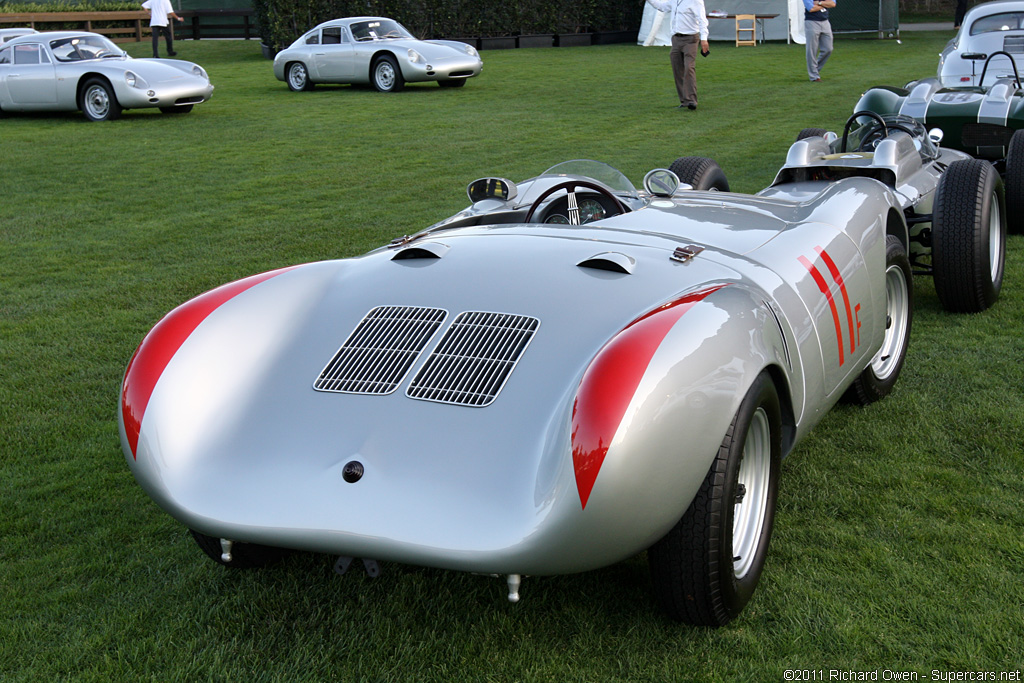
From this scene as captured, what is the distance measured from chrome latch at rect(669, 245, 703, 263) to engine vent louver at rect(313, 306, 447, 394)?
77 cm

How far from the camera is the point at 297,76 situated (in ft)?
57.4

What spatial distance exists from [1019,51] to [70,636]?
11687 millimetres

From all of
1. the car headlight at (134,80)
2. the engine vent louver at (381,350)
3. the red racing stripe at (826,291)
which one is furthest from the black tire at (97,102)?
the red racing stripe at (826,291)

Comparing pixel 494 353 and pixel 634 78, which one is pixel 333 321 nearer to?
pixel 494 353

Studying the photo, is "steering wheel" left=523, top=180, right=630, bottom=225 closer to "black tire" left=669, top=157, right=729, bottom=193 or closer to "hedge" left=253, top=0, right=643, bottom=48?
"black tire" left=669, top=157, right=729, bottom=193

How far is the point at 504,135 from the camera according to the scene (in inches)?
489

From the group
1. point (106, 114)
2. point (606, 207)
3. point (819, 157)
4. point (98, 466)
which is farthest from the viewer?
point (106, 114)

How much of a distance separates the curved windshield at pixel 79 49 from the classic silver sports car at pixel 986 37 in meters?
11.2

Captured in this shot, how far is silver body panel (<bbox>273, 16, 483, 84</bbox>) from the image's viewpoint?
54.7 feet

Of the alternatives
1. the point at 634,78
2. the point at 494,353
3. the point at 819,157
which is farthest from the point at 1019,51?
the point at 494,353

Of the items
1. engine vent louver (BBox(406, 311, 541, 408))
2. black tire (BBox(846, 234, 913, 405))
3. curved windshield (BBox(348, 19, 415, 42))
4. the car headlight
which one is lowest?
black tire (BBox(846, 234, 913, 405))

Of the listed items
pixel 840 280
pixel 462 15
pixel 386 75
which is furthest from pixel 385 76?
pixel 840 280

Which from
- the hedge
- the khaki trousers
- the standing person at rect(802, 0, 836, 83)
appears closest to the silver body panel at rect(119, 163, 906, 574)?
the khaki trousers

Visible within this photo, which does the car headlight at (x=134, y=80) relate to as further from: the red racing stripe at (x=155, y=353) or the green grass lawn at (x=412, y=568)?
the red racing stripe at (x=155, y=353)
